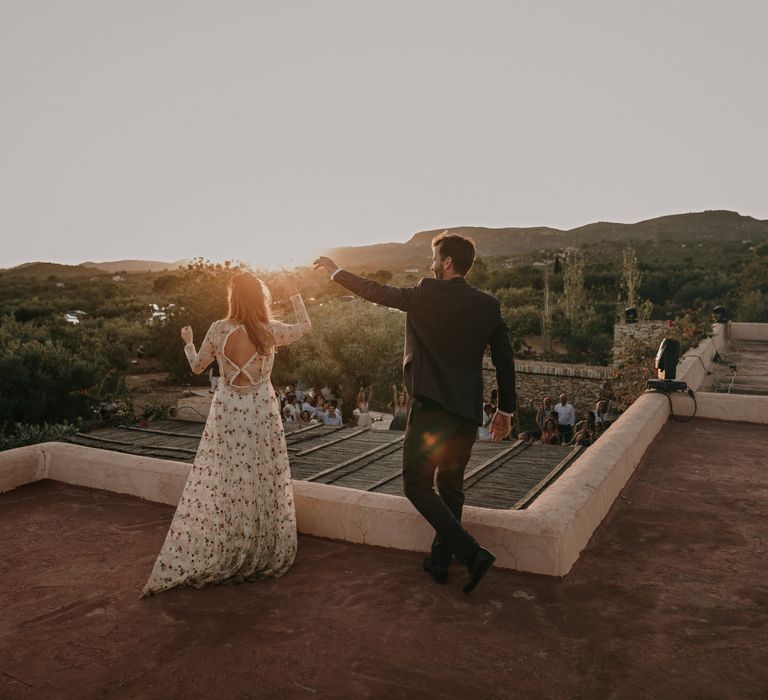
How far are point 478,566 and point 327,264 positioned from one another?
175 cm

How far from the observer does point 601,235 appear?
10862cm

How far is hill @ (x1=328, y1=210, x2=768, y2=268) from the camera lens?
98562mm

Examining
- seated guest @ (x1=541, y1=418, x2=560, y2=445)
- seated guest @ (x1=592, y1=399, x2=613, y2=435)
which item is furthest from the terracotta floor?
seated guest @ (x1=592, y1=399, x2=613, y2=435)

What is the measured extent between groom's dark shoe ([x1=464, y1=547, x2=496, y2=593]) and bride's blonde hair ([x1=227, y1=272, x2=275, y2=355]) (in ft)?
5.44

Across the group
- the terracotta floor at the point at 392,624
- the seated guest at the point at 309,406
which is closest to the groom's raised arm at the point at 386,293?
the terracotta floor at the point at 392,624

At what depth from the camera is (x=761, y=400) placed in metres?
7.71

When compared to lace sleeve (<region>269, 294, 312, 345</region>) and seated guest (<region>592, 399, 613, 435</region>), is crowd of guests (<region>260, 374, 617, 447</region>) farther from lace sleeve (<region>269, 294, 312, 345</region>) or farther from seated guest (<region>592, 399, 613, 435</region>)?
lace sleeve (<region>269, 294, 312, 345</region>)

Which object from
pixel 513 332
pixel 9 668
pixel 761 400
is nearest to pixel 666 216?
pixel 513 332

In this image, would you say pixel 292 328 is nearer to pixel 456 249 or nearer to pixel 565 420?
pixel 456 249

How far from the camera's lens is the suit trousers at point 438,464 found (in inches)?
133

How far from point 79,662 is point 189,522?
1.02 meters

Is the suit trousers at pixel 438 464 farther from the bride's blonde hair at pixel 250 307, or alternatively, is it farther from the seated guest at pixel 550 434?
the seated guest at pixel 550 434

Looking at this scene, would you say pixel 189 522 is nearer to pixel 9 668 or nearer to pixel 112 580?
pixel 112 580

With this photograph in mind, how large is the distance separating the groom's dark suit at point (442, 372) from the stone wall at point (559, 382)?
16.0 meters
